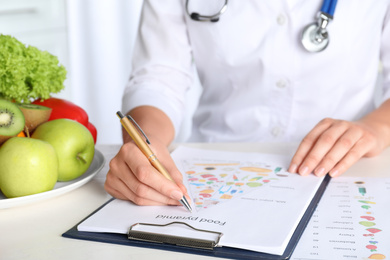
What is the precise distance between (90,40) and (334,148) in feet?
7.66

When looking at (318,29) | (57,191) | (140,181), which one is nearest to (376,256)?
(140,181)

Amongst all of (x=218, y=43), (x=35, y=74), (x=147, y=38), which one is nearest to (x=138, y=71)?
(x=147, y=38)

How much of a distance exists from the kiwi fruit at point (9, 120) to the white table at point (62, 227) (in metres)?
0.11

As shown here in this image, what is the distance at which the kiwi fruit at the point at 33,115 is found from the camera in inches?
32.4

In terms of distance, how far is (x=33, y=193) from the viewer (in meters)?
0.74

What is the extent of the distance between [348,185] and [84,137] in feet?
1.38

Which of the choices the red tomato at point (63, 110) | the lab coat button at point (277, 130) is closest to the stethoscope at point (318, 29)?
the lab coat button at point (277, 130)

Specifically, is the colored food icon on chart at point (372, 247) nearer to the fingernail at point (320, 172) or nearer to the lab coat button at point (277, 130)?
the fingernail at point (320, 172)

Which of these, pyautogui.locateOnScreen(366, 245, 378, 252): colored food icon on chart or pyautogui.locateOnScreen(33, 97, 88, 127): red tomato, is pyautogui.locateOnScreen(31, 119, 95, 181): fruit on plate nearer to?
pyautogui.locateOnScreen(33, 97, 88, 127): red tomato

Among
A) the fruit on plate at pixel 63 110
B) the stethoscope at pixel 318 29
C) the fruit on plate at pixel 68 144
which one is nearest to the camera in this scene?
the fruit on plate at pixel 68 144

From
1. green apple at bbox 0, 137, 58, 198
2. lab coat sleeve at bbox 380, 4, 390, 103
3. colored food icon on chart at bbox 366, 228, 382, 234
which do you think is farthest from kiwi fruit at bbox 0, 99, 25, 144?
lab coat sleeve at bbox 380, 4, 390, 103

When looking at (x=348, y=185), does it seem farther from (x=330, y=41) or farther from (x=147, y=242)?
(x=330, y=41)

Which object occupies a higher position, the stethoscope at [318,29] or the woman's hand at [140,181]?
the stethoscope at [318,29]

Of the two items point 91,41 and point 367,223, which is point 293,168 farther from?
point 91,41
